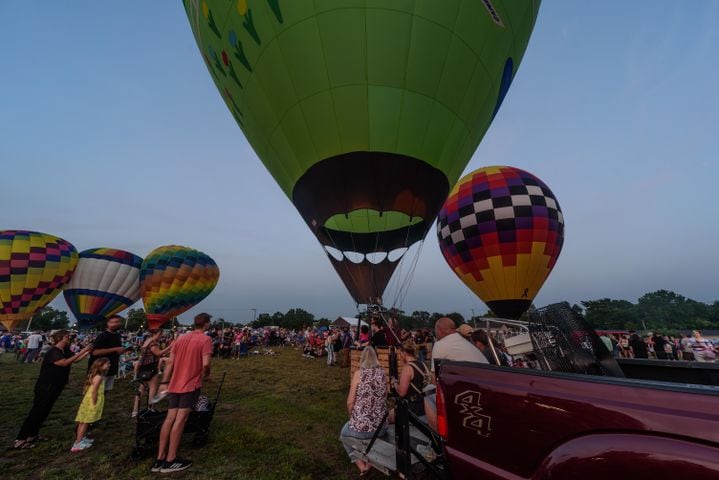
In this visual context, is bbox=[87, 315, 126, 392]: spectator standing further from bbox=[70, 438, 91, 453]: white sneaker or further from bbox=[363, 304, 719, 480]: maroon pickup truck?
bbox=[363, 304, 719, 480]: maroon pickup truck

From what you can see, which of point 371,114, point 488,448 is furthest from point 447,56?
point 488,448

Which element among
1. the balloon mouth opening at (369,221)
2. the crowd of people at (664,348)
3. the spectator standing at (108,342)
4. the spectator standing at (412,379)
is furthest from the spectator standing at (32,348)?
the crowd of people at (664,348)

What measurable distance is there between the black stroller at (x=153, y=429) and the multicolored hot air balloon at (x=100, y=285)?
20.0m

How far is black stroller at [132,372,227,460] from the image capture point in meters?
4.32

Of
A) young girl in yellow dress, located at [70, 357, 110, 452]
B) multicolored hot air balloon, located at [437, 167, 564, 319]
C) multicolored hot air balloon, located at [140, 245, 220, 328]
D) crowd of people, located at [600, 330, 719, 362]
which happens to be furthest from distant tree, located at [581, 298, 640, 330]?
young girl in yellow dress, located at [70, 357, 110, 452]

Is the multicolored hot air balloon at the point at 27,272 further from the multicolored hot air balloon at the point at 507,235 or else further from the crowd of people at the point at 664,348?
the crowd of people at the point at 664,348

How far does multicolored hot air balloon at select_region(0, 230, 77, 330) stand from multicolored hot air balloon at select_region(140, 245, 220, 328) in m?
4.33

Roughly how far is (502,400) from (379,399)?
2.16m

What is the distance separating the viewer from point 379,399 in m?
3.63

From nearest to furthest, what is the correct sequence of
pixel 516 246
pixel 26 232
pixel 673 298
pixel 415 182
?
pixel 415 182
pixel 516 246
pixel 26 232
pixel 673 298

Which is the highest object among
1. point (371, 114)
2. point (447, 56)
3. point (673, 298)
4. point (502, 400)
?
point (673, 298)

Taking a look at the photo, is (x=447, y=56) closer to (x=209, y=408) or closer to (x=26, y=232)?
(x=209, y=408)

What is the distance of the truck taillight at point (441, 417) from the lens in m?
1.97

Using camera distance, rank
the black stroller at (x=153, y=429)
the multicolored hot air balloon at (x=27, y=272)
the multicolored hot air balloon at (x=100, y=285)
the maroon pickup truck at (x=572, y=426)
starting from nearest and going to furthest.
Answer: the maroon pickup truck at (x=572, y=426) → the black stroller at (x=153, y=429) → the multicolored hot air balloon at (x=27, y=272) → the multicolored hot air balloon at (x=100, y=285)
